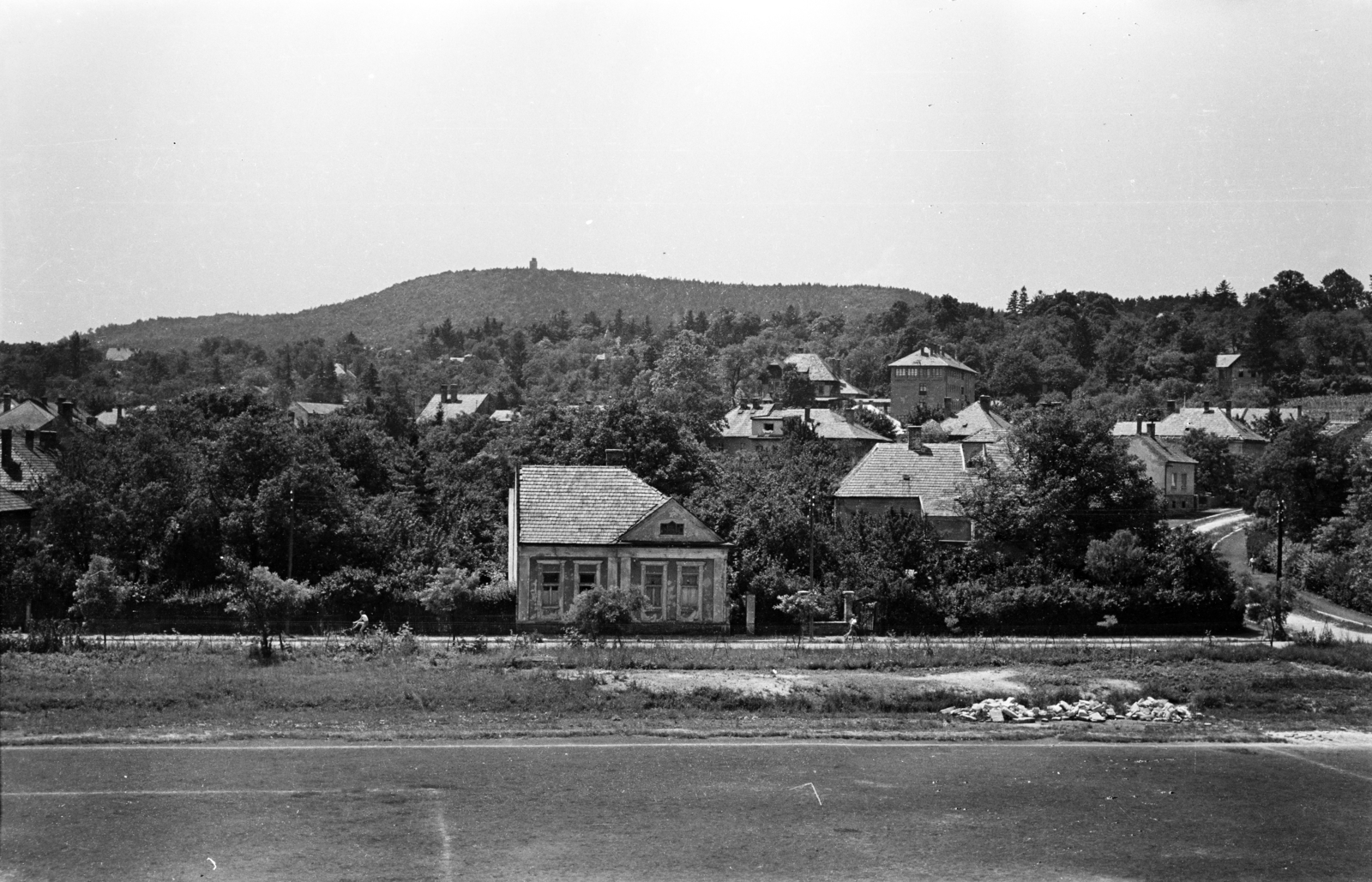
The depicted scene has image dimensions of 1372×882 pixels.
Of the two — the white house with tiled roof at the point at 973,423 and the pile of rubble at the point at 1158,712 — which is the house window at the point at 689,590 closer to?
the pile of rubble at the point at 1158,712

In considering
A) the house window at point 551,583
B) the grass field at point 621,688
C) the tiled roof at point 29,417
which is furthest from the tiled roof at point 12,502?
the house window at point 551,583

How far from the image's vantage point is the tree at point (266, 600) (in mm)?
29766

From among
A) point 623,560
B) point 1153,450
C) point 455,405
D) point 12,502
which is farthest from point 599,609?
point 455,405

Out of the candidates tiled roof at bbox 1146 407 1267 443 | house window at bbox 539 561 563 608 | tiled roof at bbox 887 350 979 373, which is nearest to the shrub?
house window at bbox 539 561 563 608

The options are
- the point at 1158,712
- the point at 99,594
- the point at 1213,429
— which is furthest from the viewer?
the point at 1213,429

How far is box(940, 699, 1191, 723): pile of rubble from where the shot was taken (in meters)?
26.1

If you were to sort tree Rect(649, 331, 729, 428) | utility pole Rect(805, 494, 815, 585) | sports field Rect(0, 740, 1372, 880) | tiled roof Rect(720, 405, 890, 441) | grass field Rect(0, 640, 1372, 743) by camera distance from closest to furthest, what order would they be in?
1. sports field Rect(0, 740, 1372, 880)
2. grass field Rect(0, 640, 1372, 743)
3. utility pole Rect(805, 494, 815, 585)
4. tiled roof Rect(720, 405, 890, 441)
5. tree Rect(649, 331, 729, 428)

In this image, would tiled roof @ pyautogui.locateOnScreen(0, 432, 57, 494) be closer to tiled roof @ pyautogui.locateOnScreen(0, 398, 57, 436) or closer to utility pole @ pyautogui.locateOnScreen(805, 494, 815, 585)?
tiled roof @ pyautogui.locateOnScreen(0, 398, 57, 436)

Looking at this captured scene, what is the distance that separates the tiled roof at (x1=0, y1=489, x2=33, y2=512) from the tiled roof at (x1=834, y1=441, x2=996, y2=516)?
27834 millimetres

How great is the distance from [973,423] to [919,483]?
3965cm

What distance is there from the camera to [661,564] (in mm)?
35656

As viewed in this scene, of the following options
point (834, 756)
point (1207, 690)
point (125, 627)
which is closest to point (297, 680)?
point (125, 627)

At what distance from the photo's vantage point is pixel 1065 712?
26.5 meters

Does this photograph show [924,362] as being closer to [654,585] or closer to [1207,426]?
[1207,426]
